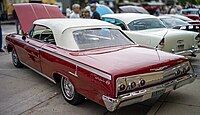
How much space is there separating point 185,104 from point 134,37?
3003mm

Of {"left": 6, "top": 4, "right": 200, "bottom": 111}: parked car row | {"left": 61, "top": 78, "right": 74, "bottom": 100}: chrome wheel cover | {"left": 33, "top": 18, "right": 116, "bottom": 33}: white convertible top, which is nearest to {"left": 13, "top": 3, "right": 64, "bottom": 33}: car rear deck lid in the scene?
{"left": 6, "top": 4, "right": 200, "bottom": 111}: parked car row

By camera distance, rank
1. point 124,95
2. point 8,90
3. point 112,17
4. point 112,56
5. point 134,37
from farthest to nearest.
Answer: point 112,17, point 134,37, point 8,90, point 112,56, point 124,95

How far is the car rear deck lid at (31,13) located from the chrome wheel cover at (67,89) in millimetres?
2966

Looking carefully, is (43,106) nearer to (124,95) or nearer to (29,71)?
(124,95)

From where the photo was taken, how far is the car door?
5012 millimetres

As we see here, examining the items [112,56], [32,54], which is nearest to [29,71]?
[32,54]

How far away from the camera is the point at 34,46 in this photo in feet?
16.8

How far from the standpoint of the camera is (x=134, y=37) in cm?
671

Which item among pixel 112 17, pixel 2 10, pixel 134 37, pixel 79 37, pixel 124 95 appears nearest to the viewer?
pixel 124 95

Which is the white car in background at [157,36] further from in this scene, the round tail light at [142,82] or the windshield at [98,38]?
the round tail light at [142,82]

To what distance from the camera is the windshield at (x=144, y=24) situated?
7.36 metres

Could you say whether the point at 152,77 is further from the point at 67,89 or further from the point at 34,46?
the point at 34,46

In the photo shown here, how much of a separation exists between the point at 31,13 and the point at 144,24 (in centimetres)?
360

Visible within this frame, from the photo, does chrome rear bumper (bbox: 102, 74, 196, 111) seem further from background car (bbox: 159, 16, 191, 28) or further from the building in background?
the building in background
